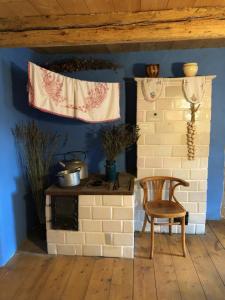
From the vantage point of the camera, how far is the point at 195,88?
278cm

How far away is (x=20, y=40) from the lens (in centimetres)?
203

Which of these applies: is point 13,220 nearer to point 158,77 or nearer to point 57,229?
point 57,229

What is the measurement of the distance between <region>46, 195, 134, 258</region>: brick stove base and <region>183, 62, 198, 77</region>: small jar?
152cm

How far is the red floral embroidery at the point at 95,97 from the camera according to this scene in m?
2.78

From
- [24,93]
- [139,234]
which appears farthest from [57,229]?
[24,93]

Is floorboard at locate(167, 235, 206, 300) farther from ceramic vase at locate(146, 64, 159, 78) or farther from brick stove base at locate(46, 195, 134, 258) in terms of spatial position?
ceramic vase at locate(146, 64, 159, 78)

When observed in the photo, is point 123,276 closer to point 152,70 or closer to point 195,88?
point 195,88

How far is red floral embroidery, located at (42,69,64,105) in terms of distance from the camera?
243 cm

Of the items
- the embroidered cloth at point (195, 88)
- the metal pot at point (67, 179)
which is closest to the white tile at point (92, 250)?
the metal pot at point (67, 179)

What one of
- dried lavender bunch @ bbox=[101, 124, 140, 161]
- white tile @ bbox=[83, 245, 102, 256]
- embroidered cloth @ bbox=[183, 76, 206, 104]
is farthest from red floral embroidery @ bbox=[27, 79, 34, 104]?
embroidered cloth @ bbox=[183, 76, 206, 104]

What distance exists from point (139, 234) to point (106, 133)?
125cm

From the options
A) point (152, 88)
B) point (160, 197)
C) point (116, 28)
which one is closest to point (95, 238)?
point (160, 197)

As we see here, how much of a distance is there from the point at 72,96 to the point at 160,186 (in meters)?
1.40

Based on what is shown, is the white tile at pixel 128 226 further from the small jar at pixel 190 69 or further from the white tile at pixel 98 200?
the small jar at pixel 190 69
